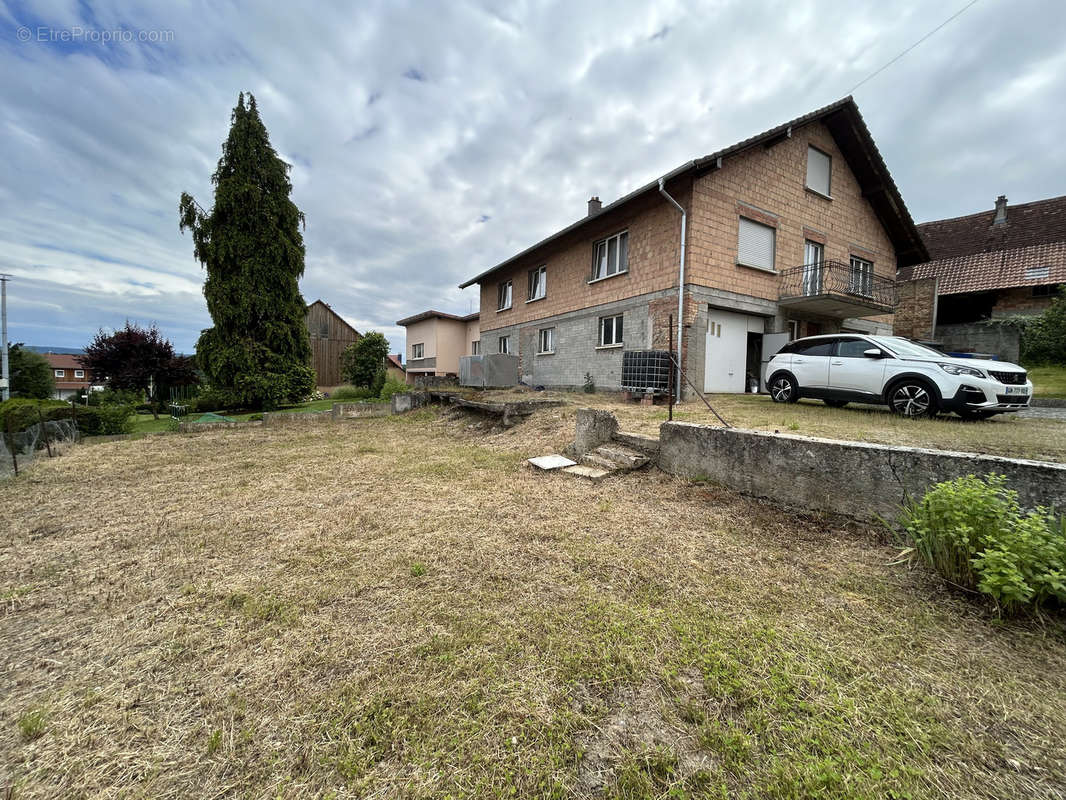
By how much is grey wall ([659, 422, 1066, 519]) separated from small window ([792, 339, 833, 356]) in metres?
4.68

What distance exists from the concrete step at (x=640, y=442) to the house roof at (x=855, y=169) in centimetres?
724

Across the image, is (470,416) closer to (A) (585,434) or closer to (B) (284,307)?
(A) (585,434)

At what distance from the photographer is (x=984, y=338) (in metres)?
Result: 15.8

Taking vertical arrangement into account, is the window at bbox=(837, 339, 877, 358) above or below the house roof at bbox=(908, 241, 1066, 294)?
below

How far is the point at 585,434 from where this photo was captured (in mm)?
5223

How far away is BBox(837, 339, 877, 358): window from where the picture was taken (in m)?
6.50

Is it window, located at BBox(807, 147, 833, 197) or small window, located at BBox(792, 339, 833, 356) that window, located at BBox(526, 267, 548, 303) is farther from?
small window, located at BBox(792, 339, 833, 356)

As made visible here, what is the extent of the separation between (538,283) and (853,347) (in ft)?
36.0

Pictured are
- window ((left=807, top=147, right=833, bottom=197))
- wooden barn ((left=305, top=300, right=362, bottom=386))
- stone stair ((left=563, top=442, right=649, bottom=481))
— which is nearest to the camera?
stone stair ((left=563, top=442, right=649, bottom=481))

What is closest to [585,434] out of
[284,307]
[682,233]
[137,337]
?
[682,233]

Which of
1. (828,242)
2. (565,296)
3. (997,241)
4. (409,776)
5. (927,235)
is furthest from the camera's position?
(927,235)

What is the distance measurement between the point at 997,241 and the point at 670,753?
29.2 m

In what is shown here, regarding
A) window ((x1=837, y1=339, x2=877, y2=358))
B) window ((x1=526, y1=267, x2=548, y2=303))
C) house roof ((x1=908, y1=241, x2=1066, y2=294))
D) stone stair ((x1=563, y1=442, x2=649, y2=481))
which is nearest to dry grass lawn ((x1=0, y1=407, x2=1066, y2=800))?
stone stair ((x1=563, y1=442, x2=649, y2=481))

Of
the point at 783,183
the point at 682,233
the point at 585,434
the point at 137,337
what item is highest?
the point at 783,183
